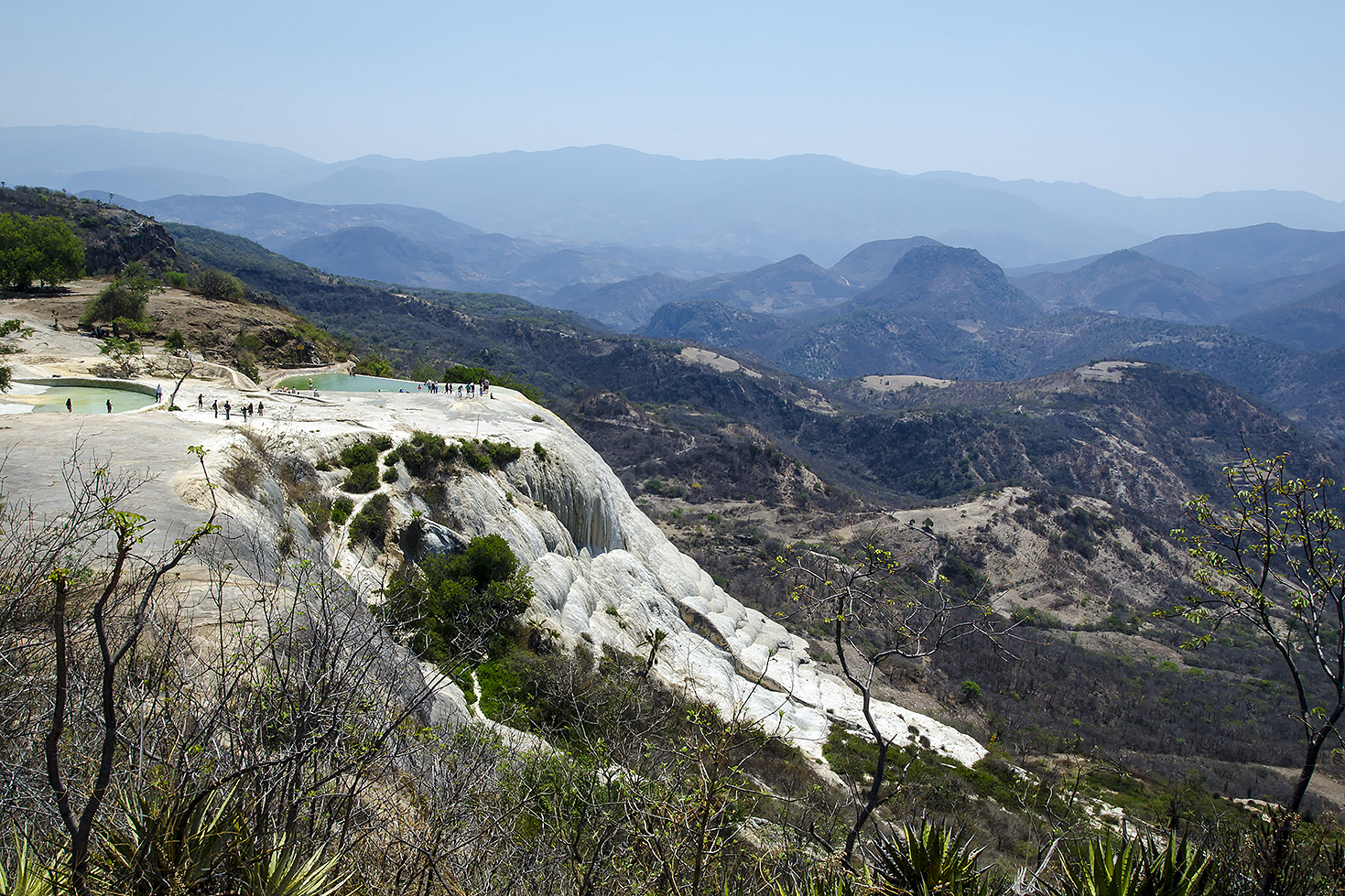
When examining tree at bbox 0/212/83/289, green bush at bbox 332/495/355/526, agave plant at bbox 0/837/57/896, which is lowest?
green bush at bbox 332/495/355/526

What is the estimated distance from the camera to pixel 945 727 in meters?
29.8

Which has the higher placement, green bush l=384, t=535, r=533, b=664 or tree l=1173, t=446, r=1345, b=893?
tree l=1173, t=446, r=1345, b=893

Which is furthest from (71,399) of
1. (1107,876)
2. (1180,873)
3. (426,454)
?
(1180,873)

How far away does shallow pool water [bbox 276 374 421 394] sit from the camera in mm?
32938

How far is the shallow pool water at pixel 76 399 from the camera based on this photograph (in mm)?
21438

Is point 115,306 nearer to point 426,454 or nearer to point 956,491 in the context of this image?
point 426,454

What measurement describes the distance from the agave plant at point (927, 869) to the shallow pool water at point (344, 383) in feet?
103

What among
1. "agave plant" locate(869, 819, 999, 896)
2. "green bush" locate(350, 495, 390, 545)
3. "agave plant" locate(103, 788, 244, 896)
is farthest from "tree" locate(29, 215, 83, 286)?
"agave plant" locate(869, 819, 999, 896)

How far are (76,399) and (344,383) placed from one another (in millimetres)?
12663

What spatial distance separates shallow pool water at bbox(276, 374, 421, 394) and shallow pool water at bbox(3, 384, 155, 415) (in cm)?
715

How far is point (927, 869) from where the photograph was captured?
6504 millimetres

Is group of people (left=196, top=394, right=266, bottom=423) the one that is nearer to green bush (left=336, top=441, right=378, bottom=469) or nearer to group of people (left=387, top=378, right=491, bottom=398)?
green bush (left=336, top=441, right=378, bottom=469)

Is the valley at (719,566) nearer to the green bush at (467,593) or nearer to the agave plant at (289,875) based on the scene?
the green bush at (467,593)

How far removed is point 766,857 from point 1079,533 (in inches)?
2653
